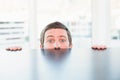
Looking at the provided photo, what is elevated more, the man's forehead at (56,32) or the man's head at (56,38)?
the man's forehead at (56,32)

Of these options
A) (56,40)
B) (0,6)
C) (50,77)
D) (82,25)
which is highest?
(0,6)

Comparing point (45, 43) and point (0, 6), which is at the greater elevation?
point (0, 6)

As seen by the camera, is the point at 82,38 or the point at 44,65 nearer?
the point at 44,65

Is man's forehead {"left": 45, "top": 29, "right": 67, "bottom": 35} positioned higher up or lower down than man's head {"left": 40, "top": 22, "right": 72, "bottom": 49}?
higher up

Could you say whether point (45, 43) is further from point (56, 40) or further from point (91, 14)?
point (91, 14)

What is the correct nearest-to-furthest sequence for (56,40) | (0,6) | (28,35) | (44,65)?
(44,65) → (56,40) → (0,6) → (28,35)

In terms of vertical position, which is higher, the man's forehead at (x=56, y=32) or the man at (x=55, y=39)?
the man's forehead at (x=56, y=32)

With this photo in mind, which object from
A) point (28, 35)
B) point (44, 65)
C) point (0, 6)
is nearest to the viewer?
point (44, 65)

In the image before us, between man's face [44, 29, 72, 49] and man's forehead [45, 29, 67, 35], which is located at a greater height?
man's forehead [45, 29, 67, 35]

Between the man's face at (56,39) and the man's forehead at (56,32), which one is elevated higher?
the man's forehead at (56,32)

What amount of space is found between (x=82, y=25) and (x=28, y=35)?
34.2 inches

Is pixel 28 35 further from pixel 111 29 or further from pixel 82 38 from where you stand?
pixel 111 29

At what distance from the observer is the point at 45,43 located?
66.8 inches

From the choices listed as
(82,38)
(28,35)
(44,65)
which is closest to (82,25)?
(82,38)
